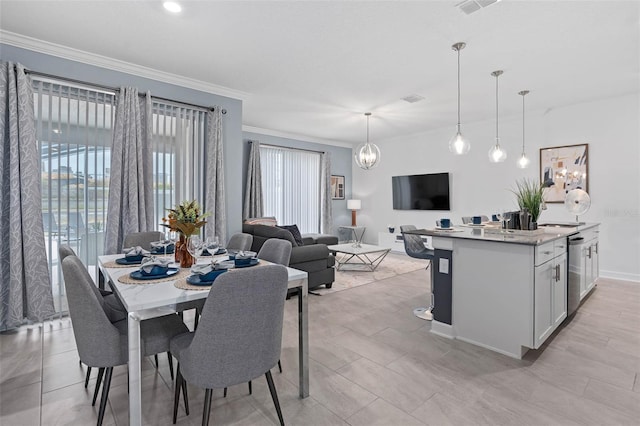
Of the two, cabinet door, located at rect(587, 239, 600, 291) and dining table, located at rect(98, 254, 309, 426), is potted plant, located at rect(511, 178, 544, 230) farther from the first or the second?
dining table, located at rect(98, 254, 309, 426)

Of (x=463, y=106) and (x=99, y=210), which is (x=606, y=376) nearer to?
(x=463, y=106)

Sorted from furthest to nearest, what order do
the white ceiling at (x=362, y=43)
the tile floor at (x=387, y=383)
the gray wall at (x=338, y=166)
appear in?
the gray wall at (x=338, y=166) < the white ceiling at (x=362, y=43) < the tile floor at (x=387, y=383)

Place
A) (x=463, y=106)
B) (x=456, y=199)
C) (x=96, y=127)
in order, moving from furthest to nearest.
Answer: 1. (x=456, y=199)
2. (x=463, y=106)
3. (x=96, y=127)

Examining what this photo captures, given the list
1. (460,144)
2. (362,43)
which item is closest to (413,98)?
(460,144)

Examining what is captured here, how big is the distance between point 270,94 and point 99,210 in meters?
2.65

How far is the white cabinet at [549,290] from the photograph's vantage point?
2.49m

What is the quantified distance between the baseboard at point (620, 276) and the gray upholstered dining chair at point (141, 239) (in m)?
6.23

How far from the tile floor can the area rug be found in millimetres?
1313

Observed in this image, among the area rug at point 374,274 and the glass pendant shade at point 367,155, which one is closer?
the area rug at point 374,274

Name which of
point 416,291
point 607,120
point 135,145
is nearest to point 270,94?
point 135,145

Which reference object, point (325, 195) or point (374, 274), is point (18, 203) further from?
point (325, 195)

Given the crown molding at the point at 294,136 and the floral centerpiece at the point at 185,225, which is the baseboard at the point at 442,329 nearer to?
the floral centerpiece at the point at 185,225

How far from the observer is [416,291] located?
4.35 meters

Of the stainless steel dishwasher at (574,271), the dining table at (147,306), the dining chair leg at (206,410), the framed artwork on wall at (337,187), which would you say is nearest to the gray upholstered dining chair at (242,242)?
the dining table at (147,306)
